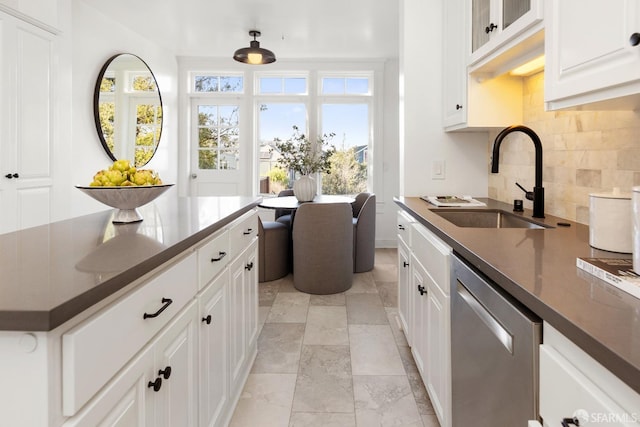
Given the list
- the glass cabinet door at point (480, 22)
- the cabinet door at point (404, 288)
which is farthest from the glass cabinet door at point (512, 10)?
the cabinet door at point (404, 288)

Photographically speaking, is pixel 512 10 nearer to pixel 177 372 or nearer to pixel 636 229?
pixel 636 229

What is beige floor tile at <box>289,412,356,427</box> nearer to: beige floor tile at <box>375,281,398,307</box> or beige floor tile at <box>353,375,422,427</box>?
beige floor tile at <box>353,375,422,427</box>

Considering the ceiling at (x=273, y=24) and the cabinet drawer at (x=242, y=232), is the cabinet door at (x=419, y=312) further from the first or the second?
the ceiling at (x=273, y=24)

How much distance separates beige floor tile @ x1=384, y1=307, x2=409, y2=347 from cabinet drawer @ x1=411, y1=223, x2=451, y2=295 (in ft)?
2.89

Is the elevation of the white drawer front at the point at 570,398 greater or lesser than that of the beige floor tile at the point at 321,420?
→ greater

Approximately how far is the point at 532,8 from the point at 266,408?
2.07 metres

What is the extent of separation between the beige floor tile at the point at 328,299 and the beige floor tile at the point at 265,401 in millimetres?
1300

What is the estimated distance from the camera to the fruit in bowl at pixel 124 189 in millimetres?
1452

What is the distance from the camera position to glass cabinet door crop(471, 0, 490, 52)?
78.9 inches

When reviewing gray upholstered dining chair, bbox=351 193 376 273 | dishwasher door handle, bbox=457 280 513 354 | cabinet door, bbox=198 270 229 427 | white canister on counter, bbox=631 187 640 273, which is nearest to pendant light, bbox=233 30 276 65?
gray upholstered dining chair, bbox=351 193 376 273

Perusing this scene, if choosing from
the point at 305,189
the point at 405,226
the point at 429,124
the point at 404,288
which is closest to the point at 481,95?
the point at 429,124

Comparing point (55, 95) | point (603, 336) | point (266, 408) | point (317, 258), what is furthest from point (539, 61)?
point (55, 95)

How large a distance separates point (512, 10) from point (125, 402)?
1951 mm

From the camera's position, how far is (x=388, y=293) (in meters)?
3.84
